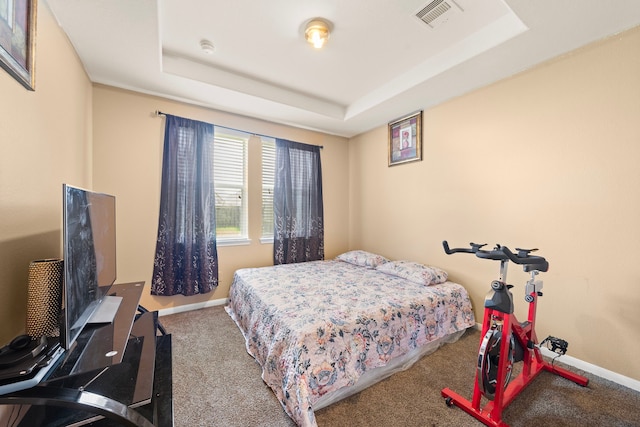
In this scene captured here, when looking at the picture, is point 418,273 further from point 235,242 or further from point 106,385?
Result: point 106,385

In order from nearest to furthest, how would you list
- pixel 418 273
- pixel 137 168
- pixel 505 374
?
pixel 505 374
pixel 418 273
pixel 137 168

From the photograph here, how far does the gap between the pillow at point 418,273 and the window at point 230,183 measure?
1.98 meters

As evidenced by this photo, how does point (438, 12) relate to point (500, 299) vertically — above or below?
above

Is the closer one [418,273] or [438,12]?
[438,12]

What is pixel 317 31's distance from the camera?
6.54ft

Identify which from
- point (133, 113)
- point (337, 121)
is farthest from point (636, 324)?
point (133, 113)

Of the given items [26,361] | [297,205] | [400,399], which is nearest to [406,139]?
[297,205]

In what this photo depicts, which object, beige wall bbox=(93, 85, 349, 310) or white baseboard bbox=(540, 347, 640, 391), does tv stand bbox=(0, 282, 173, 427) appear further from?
white baseboard bbox=(540, 347, 640, 391)

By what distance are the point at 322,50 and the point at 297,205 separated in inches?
79.5

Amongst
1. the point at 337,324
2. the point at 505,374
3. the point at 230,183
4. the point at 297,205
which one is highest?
the point at 230,183

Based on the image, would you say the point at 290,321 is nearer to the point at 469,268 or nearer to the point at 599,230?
the point at 469,268

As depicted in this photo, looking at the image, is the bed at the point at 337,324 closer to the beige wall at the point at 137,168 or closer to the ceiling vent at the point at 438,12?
the beige wall at the point at 137,168

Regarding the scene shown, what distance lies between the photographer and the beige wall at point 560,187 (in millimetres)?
1824

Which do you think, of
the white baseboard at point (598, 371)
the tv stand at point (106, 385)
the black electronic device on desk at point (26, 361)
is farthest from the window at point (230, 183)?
the white baseboard at point (598, 371)
